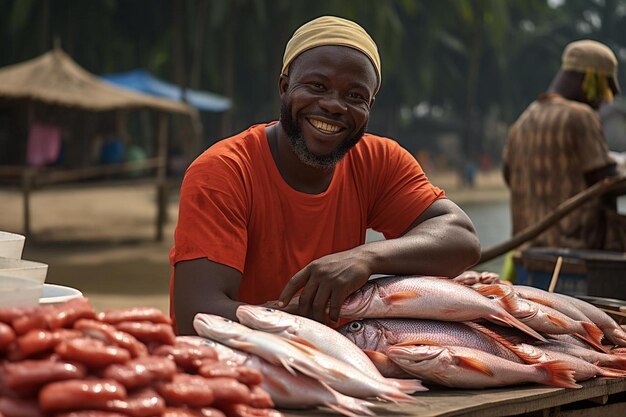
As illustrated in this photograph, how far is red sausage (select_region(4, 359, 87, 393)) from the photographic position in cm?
184

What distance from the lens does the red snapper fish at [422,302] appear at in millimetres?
2773

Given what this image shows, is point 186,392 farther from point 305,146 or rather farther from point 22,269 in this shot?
point 305,146

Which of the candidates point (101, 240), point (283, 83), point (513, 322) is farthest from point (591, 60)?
point (101, 240)

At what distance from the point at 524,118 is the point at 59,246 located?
39.3 feet

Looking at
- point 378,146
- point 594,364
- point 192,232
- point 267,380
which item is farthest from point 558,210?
point 267,380

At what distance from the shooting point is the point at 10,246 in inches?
99.4

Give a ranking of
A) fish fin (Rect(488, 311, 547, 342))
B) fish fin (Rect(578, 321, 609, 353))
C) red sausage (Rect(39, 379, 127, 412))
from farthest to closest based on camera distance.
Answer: fish fin (Rect(578, 321, 609, 353)) < fish fin (Rect(488, 311, 547, 342)) < red sausage (Rect(39, 379, 127, 412))

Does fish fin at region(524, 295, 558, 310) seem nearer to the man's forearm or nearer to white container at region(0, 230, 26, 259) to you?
the man's forearm

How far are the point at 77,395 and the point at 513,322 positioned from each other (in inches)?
57.9

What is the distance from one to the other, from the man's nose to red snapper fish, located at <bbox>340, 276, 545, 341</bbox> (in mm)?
592

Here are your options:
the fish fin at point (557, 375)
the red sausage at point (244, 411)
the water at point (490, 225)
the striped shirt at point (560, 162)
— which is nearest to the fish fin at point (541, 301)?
the fish fin at point (557, 375)

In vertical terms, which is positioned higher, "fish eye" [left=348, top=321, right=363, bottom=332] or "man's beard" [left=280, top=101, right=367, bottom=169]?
"man's beard" [left=280, top=101, right=367, bottom=169]

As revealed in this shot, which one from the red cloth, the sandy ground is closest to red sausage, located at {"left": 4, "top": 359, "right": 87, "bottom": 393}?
the sandy ground

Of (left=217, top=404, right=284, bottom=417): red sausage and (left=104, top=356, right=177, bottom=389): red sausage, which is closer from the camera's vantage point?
(left=104, top=356, right=177, bottom=389): red sausage
